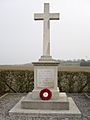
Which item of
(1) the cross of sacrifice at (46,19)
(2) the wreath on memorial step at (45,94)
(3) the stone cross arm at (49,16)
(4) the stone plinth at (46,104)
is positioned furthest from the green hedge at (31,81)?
(4) the stone plinth at (46,104)

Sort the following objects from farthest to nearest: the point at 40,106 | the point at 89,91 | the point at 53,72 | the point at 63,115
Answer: the point at 89,91 → the point at 53,72 → the point at 40,106 → the point at 63,115

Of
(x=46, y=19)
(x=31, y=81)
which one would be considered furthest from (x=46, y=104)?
(x=31, y=81)

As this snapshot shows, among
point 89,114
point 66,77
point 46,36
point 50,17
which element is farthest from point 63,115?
point 66,77

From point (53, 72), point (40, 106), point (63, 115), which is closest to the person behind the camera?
point (63, 115)

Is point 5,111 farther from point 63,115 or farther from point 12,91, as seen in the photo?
point 12,91

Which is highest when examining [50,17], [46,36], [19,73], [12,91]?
[50,17]

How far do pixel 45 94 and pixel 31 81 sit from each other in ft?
20.2

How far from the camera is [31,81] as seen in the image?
48.1 ft

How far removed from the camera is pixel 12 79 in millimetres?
14820

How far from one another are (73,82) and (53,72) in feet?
19.0

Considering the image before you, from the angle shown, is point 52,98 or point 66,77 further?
point 66,77

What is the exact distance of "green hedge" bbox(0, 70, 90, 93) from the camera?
1468cm

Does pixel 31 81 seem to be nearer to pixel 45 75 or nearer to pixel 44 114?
pixel 45 75

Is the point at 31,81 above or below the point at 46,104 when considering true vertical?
below
